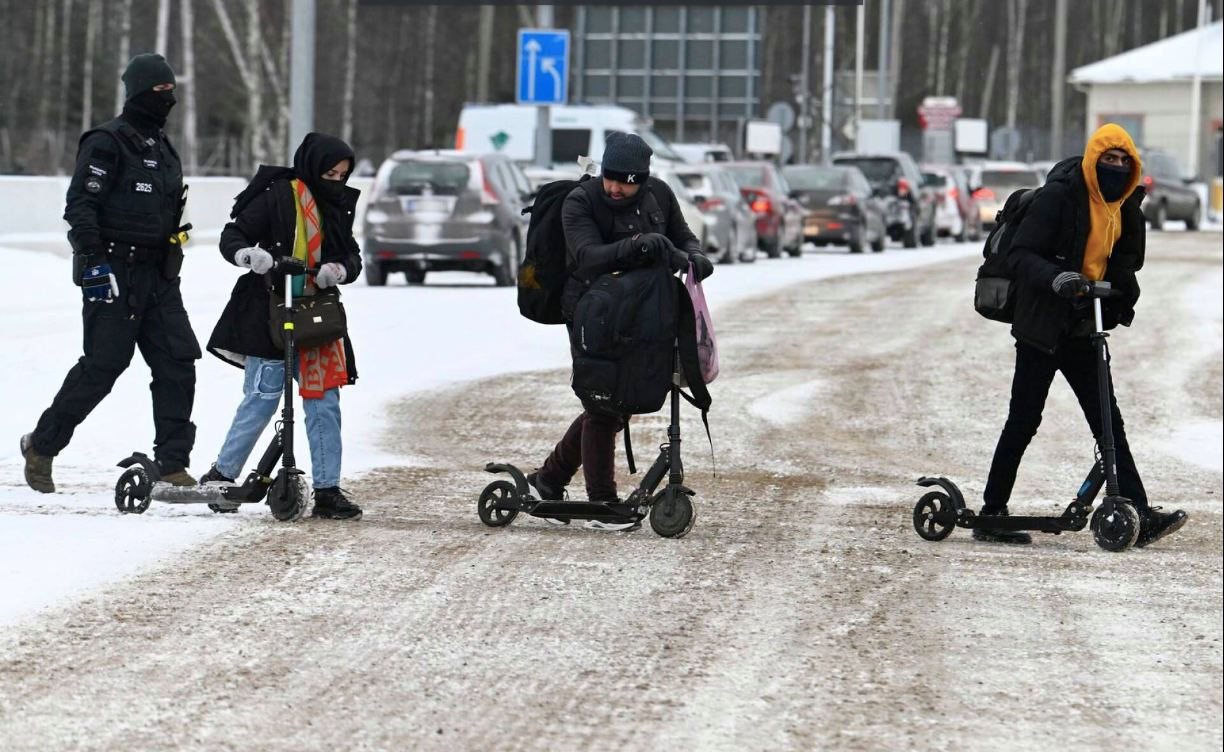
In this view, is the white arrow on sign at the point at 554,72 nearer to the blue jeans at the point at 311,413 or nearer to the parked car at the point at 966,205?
the parked car at the point at 966,205

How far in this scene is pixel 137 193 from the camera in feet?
30.1

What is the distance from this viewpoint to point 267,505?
9.48 metres

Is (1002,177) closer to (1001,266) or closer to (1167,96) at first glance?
(1167,96)

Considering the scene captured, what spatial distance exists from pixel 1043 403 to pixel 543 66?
1925cm

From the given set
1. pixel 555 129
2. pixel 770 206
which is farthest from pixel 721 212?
pixel 555 129

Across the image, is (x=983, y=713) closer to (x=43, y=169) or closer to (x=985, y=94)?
(x=43, y=169)

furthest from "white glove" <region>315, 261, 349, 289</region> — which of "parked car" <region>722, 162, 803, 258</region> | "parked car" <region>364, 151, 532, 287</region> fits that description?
"parked car" <region>722, 162, 803, 258</region>

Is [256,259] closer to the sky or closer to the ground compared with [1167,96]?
closer to the ground

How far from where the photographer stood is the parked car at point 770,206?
33.8 meters

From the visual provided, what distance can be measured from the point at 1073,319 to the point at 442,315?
12117mm

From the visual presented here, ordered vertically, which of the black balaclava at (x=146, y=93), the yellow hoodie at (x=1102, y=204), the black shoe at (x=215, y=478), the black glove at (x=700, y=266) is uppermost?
the black balaclava at (x=146, y=93)

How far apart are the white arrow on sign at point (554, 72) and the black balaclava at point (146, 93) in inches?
730

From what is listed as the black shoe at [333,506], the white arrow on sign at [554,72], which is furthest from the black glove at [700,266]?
the white arrow on sign at [554,72]

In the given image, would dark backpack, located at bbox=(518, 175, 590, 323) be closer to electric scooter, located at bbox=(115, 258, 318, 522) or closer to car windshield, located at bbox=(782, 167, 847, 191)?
electric scooter, located at bbox=(115, 258, 318, 522)
